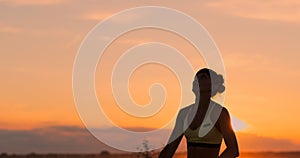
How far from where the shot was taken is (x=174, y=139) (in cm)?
816

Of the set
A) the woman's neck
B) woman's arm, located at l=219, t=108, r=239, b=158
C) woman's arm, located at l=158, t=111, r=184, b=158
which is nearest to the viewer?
woman's arm, located at l=219, t=108, r=239, b=158

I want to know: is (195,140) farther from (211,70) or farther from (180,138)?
(211,70)

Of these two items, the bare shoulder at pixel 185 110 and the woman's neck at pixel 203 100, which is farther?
the bare shoulder at pixel 185 110

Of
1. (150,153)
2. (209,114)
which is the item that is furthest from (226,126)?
(150,153)

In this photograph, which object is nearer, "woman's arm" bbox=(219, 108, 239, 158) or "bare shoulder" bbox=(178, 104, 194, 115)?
"woman's arm" bbox=(219, 108, 239, 158)

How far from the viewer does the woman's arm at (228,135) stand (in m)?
7.86

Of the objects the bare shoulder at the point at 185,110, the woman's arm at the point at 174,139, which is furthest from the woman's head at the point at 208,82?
the woman's arm at the point at 174,139

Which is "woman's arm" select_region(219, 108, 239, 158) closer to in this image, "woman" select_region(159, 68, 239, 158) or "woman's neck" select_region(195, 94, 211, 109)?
"woman" select_region(159, 68, 239, 158)

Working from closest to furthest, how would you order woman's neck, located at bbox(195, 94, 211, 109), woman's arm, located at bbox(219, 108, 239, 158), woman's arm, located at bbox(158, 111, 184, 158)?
woman's arm, located at bbox(219, 108, 239, 158), woman's neck, located at bbox(195, 94, 211, 109), woman's arm, located at bbox(158, 111, 184, 158)

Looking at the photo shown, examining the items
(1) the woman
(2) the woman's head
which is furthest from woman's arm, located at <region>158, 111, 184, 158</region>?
(2) the woman's head

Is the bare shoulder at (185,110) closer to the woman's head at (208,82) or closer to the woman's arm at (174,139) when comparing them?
the woman's arm at (174,139)

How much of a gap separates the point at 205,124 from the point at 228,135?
285 millimetres

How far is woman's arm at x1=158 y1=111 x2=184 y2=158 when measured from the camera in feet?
26.6

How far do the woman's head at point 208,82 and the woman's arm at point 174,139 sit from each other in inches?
14.0
